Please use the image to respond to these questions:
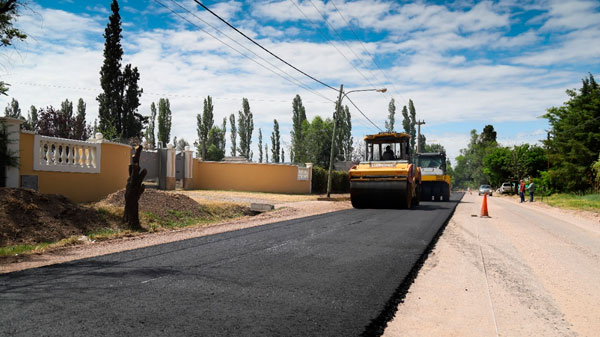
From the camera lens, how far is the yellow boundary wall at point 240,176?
91.9 ft

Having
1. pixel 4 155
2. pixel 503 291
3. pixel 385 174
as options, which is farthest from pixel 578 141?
pixel 4 155

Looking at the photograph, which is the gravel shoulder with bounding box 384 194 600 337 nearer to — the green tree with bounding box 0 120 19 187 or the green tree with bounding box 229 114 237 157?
the green tree with bounding box 0 120 19 187

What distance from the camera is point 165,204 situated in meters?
12.5

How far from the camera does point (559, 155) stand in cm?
3356

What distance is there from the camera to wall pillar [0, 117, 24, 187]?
962cm

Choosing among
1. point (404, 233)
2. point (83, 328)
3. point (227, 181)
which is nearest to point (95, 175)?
point (404, 233)

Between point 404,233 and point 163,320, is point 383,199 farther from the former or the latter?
point 163,320

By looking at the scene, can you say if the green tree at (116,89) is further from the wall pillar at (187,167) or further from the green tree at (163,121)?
the green tree at (163,121)

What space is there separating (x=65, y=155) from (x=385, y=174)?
10666mm

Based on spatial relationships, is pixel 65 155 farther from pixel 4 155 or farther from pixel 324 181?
pixel 324 181

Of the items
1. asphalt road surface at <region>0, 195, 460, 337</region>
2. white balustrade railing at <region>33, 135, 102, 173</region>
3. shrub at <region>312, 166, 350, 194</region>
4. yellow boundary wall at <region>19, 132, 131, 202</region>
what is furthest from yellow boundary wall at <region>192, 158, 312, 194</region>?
asphalt road surface at <region>0, 195, 460, 337</region>

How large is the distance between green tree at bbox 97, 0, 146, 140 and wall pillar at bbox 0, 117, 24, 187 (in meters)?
28.9

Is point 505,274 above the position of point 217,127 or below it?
below

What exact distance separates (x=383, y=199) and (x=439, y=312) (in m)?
11.9
